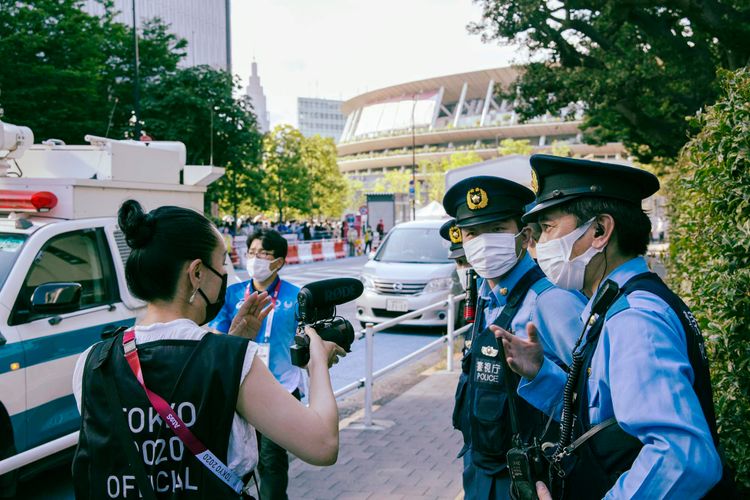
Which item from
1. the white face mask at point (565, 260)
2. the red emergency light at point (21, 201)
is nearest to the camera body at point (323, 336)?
the white face mask at point (565, 260)

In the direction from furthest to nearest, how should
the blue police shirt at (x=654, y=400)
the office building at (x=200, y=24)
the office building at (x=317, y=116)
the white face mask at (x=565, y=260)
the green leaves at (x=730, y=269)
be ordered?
the office building at (x=317, y=116) → the office building at (x=200, y=24) → the green leaves at (x=730, y=269) → the white face mask at (x=565, y=260) → the blue police shirt at (x=654, y=400)

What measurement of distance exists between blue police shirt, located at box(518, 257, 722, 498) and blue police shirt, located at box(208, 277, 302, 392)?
2562 millimetres

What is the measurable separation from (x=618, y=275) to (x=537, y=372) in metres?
0.44

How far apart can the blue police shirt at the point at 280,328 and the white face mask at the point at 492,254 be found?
127 cm

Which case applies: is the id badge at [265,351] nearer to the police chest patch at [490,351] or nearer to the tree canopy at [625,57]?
the police chest patch at [490,351]

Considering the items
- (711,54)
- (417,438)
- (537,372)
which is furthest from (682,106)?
(537,372)

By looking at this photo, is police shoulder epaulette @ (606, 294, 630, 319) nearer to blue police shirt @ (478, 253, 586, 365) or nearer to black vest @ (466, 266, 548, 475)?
blue police shirt @ (478, 253, 586, 365)

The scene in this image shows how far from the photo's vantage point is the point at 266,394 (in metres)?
1.73

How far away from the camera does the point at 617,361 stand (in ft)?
5.22

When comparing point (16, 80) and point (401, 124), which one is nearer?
point (16, 80)

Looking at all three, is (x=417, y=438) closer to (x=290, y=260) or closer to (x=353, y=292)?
(x=353, y=292)

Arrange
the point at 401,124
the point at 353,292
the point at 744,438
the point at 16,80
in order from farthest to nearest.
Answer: the point at 401,124
the point at 16,80
the point at 744,438
the point at 353,292

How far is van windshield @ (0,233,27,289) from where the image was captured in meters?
4.58

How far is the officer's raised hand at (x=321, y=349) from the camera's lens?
74.7 inches
